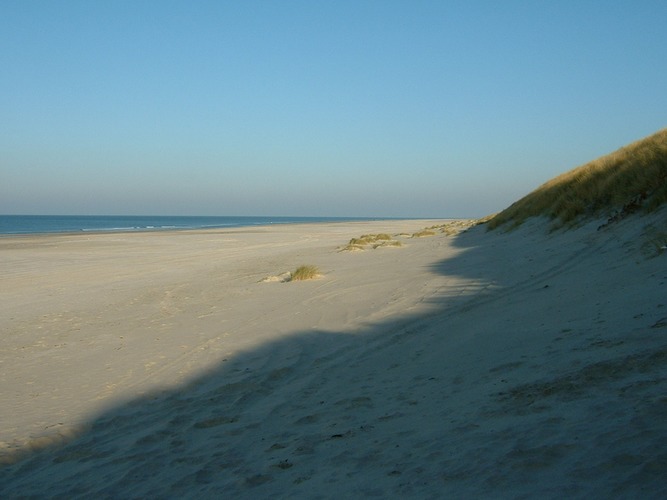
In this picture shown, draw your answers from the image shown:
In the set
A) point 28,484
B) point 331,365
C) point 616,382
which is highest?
point 616,382

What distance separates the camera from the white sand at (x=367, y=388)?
2.96m

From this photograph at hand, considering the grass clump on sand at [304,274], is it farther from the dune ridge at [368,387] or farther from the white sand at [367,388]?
the white sand at [367,388]

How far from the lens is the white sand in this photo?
2.96 meters

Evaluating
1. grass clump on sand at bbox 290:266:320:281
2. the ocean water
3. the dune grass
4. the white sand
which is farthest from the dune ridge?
the ocean water

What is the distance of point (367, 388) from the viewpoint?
4781 millimetres

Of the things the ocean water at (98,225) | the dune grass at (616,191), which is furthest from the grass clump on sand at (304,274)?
the ocean water at (98,225)

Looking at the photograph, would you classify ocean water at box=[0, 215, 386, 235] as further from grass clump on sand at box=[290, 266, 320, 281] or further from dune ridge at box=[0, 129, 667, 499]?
dune ridge at box=[0, 129, 667, 499]

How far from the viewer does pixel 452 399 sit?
160 inches

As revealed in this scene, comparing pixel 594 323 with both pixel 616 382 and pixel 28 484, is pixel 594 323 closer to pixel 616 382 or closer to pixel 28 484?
pixel 616 382

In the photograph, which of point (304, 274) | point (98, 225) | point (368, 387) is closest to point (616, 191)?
point (304, 274)

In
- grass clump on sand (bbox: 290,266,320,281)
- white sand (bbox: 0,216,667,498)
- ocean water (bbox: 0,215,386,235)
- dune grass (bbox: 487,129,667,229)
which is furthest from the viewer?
ocean water (bbox: 0,215,386,235)

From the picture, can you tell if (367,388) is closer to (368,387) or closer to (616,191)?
(368,387)

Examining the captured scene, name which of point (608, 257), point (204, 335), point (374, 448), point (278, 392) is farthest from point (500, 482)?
point (608, 257)

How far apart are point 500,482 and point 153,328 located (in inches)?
250
